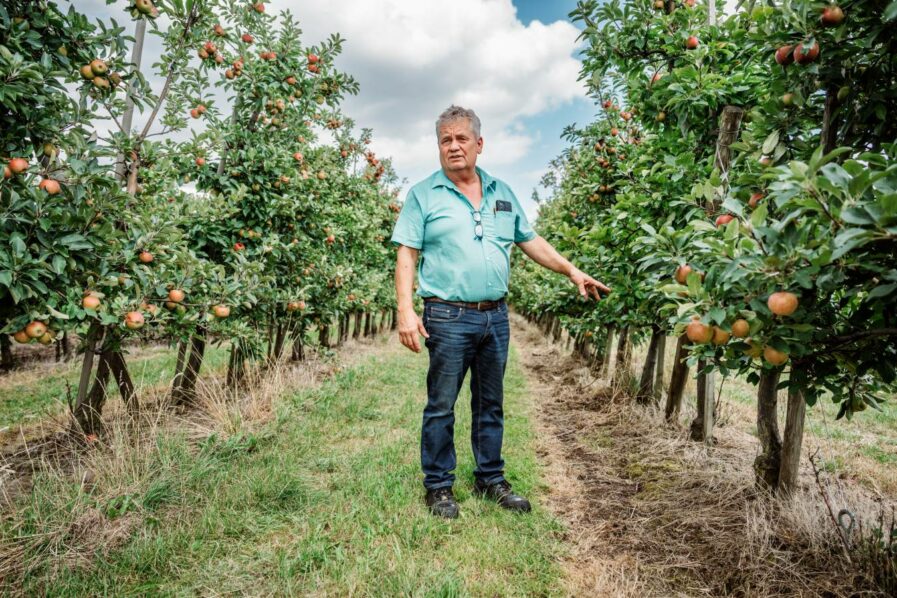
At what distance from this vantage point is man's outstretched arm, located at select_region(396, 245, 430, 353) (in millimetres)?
2730

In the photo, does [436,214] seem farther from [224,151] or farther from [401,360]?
[401,360]

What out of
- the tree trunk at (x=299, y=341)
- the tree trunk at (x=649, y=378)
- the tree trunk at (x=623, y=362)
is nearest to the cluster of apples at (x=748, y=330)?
the tree trunk at (x=649, y=378)

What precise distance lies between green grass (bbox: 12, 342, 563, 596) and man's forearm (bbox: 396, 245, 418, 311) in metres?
1.30

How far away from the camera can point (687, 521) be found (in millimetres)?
2768

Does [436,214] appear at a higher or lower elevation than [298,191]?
lower

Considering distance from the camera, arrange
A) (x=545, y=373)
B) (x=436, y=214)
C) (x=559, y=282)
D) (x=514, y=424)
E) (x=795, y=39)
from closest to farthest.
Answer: (x=795, y=39) < (x=436, y=214) < (x=514, y=424) < (x=559, y=282) < (x=545, y=373)

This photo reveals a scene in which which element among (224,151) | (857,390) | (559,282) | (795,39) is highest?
(224,151)

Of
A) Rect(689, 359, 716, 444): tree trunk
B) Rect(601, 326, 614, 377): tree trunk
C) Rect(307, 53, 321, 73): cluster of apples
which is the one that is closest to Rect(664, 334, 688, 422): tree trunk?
Rect(689, 359, 716, 444): tree trunk

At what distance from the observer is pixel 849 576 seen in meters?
2.04

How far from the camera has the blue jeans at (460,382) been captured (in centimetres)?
285

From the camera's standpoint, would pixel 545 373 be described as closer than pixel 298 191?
No

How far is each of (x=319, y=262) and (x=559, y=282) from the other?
3.72 metres

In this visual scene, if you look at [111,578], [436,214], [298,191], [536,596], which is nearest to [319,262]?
[298,191]

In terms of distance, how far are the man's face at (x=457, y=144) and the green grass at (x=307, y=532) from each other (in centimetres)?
216
